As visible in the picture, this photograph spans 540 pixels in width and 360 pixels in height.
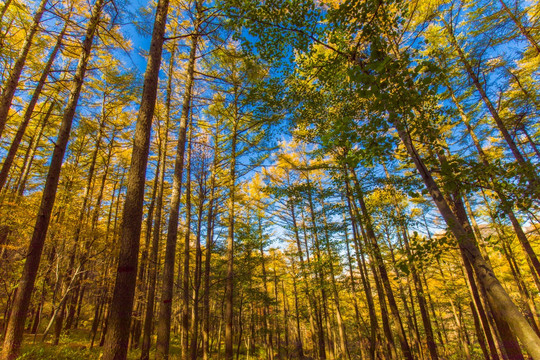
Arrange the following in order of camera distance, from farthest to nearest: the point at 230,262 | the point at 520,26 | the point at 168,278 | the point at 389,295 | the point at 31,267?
the point at 230,262 → the point at 389,295 → the point at 520,26 → the point at 168,278 → the point at 31,267

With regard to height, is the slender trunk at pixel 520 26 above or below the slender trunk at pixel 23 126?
above

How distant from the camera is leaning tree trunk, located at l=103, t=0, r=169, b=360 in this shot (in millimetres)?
2674

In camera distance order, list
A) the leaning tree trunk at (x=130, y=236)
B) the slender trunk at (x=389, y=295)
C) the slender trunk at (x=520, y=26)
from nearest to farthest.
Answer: the leaning tree trunk at (x=130, y=236) < the slender trunk at (x=520, y=26) < the slender trunk at (x=389, y=295)

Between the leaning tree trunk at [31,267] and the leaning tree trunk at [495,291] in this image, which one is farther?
the leaning tree trunk at [31,267]

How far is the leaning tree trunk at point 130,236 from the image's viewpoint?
8.77 feet

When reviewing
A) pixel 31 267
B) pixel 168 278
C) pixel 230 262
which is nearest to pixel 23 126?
pixel 31 267

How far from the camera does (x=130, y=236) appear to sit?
308 centimetres

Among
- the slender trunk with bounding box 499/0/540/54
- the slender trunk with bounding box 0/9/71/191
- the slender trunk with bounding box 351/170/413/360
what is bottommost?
the slender trunk with bounding box 351/170/413/360

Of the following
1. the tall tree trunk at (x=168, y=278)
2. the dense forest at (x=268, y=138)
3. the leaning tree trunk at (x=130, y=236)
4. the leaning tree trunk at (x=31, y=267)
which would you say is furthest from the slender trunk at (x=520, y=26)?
the leaning tree trunk at (x=31, y=267)

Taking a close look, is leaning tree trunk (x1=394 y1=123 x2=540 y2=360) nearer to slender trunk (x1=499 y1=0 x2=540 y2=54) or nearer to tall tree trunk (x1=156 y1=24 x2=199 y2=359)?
tall tree trunk (x1=156 y1=24 x2=199 y2=359)

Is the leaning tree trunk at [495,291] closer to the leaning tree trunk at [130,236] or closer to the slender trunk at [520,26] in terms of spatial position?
the leaning tree trunk at [130,236]

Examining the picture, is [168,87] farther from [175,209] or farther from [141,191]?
[141,191]

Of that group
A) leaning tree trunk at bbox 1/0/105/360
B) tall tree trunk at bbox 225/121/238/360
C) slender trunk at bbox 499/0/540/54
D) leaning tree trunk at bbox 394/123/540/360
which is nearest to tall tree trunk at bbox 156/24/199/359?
tall tree trunk at bbox 225/121/238/360

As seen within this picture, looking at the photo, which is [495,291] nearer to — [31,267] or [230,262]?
[230,262]
